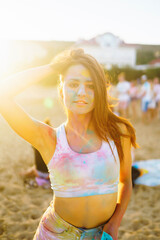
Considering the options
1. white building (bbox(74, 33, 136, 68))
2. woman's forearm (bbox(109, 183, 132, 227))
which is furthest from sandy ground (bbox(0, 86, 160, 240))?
white building (bbox(74, 33, 136, 68))

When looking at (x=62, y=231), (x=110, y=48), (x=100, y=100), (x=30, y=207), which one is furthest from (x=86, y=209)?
(x=110, y=48)

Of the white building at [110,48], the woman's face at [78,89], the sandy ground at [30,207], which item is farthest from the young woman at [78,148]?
the white building at [110,48]

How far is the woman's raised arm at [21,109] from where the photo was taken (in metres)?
1.48

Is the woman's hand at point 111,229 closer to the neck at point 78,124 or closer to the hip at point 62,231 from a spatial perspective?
the hip at point 62,231

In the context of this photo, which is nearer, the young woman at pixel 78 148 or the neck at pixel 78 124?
the young woman at pixel 78 148

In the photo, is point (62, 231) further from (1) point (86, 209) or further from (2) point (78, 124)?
(2) point (78, 124)

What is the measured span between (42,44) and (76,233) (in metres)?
44.8

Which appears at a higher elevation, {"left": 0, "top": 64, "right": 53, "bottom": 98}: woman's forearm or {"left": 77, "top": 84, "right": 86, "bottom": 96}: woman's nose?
{"left": 0, "top": 64, "right": 53, "bottom": 98}: woman's forearm

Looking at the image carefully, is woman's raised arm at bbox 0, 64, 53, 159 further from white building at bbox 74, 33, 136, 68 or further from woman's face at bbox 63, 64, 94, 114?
white building at bbox 74, 33, 136, 68

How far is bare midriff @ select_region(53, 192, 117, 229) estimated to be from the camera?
148 cm

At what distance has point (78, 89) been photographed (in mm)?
1533

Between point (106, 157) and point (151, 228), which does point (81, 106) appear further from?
point (151, 228)

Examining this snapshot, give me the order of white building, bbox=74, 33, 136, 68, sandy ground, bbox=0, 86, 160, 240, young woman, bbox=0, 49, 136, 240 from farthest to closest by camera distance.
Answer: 1. white building, bbox=74, 33, 136, 68
2. sandy ground, bbox=0, 86, 160, 240
3. young woman, bbox=0, 49, 136, 240

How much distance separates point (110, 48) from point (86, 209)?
47920mm
